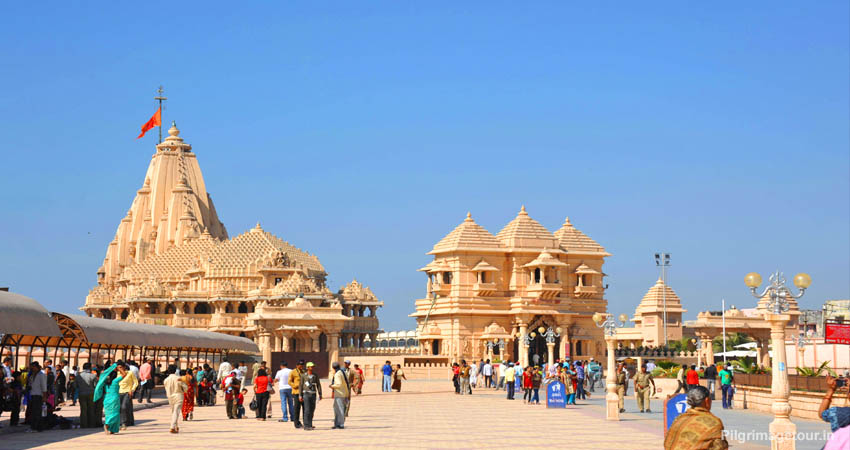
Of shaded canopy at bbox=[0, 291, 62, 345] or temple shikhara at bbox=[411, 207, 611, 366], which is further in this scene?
temple shikhara at bbox=[411, 207, 611, 366]

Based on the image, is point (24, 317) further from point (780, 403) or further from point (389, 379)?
point (389, 379)

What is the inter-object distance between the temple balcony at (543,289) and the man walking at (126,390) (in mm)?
40230

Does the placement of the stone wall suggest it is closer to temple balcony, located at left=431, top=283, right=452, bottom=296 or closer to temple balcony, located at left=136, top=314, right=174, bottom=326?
temple balcony, located at left=431, top=283, right=452, bottom=296

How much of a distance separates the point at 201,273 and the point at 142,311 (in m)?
5.35

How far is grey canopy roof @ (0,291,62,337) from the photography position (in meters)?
21.1

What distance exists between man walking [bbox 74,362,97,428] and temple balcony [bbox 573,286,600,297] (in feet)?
146

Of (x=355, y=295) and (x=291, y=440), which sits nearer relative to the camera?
(x=291, y=440)

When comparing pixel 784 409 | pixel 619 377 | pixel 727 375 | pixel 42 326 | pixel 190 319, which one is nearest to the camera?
pixel 784 409

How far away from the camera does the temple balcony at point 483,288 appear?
6191 centimetres

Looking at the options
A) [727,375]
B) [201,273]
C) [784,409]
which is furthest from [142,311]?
[784,409]

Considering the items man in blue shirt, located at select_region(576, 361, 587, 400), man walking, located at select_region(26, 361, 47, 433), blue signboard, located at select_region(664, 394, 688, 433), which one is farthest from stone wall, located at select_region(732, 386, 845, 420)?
man walking, located at select_region(26, 361, 47, 433)

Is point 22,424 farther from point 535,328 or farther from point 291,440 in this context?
point 535,328

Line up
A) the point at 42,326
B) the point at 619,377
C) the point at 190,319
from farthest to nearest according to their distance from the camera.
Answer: the point at 190,319 < the point at 619,377 < the point at 42,326

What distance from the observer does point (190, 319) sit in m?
82.9
